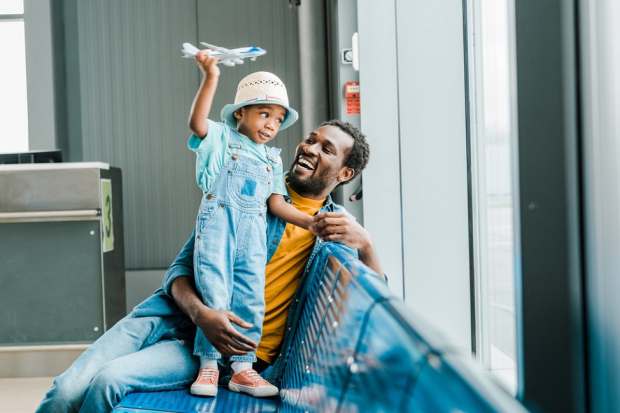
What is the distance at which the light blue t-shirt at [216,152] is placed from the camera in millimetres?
1775

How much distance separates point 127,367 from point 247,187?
2.07 ft

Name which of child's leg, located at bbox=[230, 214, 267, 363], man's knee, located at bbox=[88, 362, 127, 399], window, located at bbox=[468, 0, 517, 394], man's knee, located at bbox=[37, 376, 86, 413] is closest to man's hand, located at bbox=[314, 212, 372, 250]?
child's leg, located at bbox=[230, 214, 267, 363]

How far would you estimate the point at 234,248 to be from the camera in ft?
5.87

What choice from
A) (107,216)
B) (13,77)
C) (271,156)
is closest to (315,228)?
(271,156)

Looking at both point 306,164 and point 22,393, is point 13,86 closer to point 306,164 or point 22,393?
point 22,393

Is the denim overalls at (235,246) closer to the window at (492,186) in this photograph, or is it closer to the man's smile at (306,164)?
the man's smile at (306,164)

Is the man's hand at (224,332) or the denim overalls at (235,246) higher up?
the denim overalls at (235,246)

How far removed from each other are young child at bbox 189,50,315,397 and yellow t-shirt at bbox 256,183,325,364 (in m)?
0.12

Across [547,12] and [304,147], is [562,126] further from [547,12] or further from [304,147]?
[304,147]

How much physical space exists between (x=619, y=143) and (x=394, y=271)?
1.97 meters

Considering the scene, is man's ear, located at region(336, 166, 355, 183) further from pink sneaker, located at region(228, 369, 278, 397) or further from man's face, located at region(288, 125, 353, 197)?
pink sneaker, located at region(228, 369, 278, 397)

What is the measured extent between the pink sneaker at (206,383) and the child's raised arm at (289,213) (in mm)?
505

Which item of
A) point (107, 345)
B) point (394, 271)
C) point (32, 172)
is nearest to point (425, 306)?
point (394, 271)

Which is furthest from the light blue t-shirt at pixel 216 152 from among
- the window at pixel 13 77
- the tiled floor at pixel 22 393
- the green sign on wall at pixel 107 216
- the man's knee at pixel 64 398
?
the window at pixel 13 77
